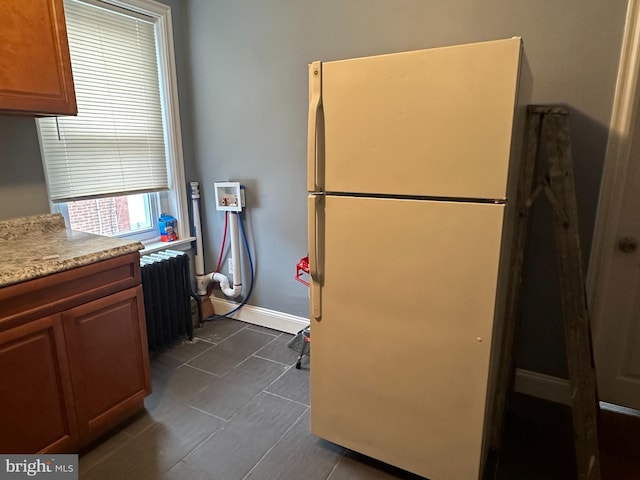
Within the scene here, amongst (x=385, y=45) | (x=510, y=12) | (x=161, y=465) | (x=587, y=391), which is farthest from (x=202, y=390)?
(x=510, y=12)

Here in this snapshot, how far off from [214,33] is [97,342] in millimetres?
2235

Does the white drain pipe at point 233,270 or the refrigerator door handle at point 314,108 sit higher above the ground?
the refrigerator door handle at point 314,108

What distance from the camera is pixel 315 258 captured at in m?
1.65

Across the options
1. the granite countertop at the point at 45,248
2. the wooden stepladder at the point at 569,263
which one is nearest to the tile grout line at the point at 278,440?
the wooden stepladder at the point at 569,263

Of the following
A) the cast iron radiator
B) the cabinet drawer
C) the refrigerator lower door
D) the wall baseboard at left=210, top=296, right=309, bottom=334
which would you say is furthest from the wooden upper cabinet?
the wall baseboard at left=210, top=296, right=309, bottom=334

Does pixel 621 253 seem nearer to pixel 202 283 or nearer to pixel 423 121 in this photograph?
pixel 423 121

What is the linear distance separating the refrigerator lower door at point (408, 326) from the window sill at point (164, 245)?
1646mm

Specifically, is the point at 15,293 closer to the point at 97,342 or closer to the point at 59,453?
the point at 97,342

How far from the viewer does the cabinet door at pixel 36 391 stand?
148 cm

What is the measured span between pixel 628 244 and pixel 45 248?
279 cm

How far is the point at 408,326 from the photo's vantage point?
1.51 m

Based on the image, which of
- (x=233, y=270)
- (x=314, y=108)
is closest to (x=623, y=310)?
(x=314, y=108)

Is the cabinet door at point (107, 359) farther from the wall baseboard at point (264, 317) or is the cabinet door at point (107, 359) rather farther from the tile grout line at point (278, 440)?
the wall baseboard at point (264, 317)

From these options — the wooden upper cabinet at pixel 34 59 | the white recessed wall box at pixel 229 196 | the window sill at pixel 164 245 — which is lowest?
the window sill at pixel 164 245
